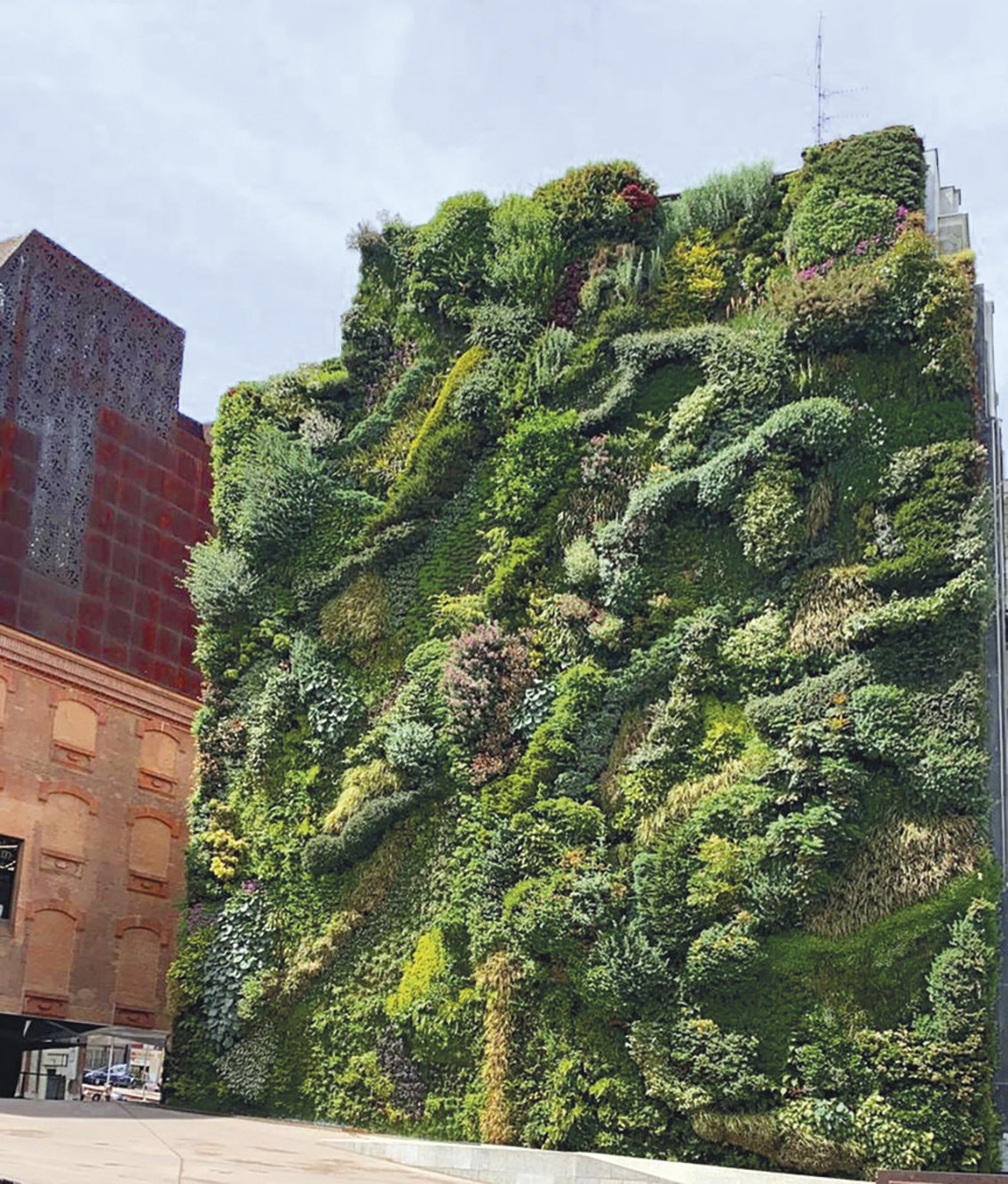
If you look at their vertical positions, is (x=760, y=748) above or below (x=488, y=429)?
below

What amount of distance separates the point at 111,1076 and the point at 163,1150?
24399 mm

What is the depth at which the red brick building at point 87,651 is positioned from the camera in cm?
3034

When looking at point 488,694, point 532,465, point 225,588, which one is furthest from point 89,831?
point 532,465

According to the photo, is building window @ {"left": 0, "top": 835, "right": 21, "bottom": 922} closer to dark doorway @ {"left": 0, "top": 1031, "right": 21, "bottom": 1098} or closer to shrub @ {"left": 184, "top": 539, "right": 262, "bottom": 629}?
shrub @ {"left": 184, "top": 539, "right": 262, "bottom": 629}

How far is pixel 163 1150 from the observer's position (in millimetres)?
20266

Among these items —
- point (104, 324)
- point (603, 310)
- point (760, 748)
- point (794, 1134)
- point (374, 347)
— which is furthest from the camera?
point (104, 324)

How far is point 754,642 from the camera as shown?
2355 cm

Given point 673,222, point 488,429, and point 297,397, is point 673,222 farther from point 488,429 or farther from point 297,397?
point 297,397

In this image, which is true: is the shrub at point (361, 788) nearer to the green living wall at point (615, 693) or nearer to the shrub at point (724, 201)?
Answer: the green living wall at point (615, 693)

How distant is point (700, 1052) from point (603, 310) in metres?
12.4

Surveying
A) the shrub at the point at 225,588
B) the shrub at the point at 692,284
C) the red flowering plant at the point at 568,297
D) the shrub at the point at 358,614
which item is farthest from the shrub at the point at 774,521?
the shrub at the point at 225,588

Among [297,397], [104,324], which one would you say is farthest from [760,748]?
[104,324]

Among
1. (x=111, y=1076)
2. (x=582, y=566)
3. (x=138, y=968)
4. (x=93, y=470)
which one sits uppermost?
(x=93, y=470)

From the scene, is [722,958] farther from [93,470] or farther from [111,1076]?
[111,1076]
